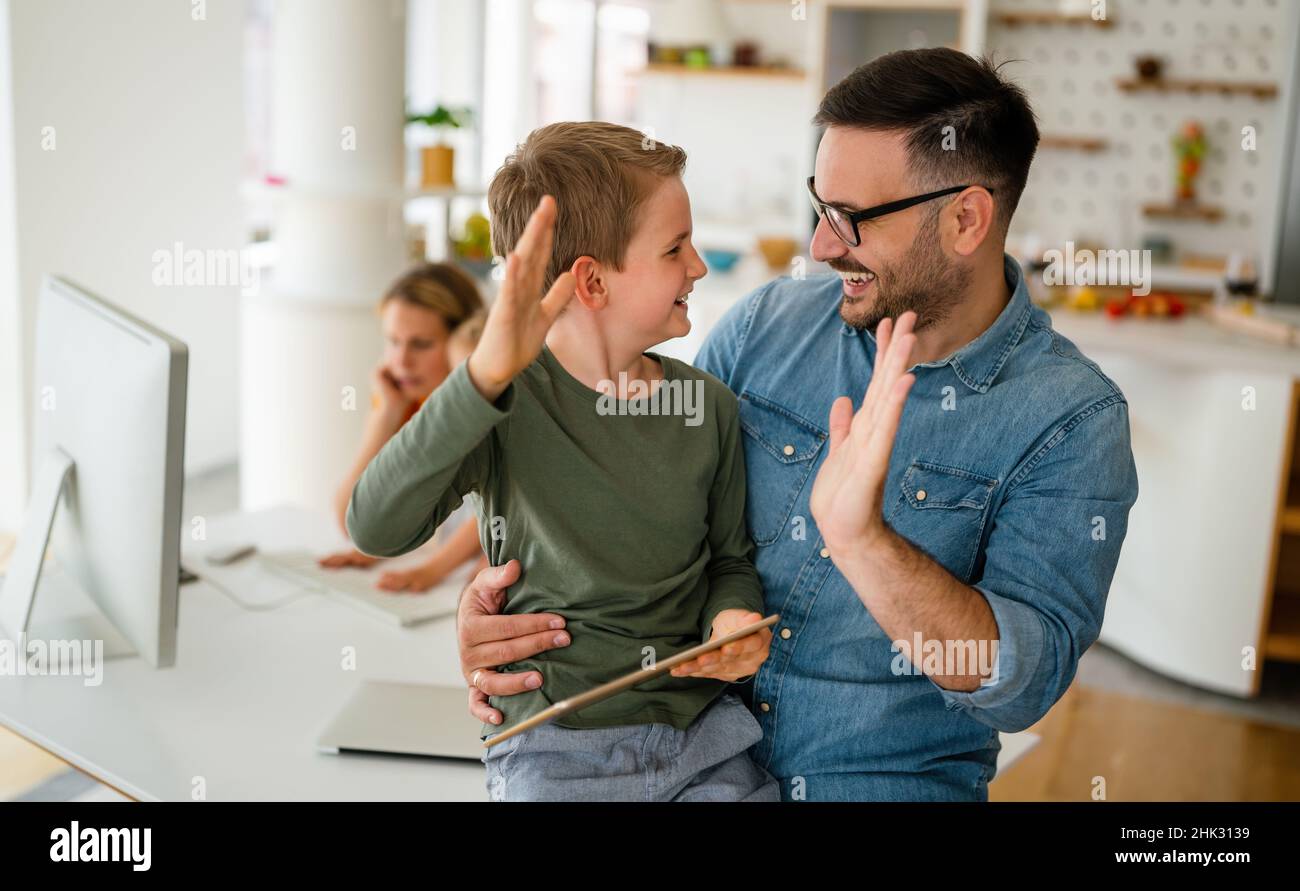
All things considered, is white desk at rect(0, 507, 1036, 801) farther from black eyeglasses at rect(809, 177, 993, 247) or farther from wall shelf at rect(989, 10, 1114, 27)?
wall shelf at rect(989, 10, 1114, 27)

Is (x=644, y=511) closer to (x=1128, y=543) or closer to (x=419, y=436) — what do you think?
(x=419, y=436)

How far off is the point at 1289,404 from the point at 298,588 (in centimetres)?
262

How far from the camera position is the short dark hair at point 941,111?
154cm

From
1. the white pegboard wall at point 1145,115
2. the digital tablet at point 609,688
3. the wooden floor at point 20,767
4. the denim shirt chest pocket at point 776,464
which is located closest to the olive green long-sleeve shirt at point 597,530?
the denim shirt chest pocket at point 776,464

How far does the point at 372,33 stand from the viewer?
3.67 metres

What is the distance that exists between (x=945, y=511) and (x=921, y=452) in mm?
78

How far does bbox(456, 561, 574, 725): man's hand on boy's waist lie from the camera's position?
54.2 inches

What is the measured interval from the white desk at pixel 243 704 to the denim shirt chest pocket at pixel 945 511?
37cm

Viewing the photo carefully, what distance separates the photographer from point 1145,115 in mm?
6246

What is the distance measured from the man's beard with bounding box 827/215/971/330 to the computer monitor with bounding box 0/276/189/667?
827 mm

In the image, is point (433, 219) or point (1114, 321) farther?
point (433, 219)

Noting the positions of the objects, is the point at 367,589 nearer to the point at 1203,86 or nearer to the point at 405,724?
the point at 405,724

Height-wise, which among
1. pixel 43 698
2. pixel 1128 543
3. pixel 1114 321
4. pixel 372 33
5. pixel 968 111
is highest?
pixel 372 33
